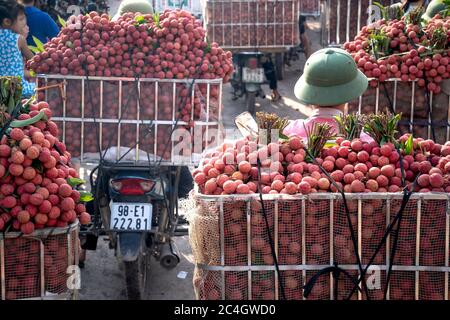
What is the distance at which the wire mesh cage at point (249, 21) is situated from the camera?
10.2 meters

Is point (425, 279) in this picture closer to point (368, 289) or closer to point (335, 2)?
point (368, 289)

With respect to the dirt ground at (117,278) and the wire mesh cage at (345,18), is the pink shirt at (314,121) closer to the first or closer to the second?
the dirt ground at (117,278)

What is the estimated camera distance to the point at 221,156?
3387 millimetres

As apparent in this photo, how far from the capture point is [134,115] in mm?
4832

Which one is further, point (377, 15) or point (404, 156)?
point (377, 15)

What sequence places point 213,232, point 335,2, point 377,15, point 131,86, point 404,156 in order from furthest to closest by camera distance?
point 335,2, point 377,15, point 131,86, point 404,156, point 213,232

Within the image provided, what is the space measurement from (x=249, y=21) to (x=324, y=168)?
23.9 ft

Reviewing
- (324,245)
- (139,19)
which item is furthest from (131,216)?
(324,245)

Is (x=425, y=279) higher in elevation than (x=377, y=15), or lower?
lower

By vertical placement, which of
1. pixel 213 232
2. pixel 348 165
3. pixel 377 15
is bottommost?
pixel 213 232

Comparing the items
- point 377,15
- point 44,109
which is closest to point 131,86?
point 44,109

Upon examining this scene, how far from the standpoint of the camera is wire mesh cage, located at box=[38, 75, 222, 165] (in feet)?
15.8

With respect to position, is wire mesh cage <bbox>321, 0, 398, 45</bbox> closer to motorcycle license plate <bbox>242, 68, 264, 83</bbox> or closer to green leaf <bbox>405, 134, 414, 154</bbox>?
motorcycle license plate <bbox>242, 68, 264, 83</bbox>

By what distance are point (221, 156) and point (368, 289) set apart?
0.91 m
